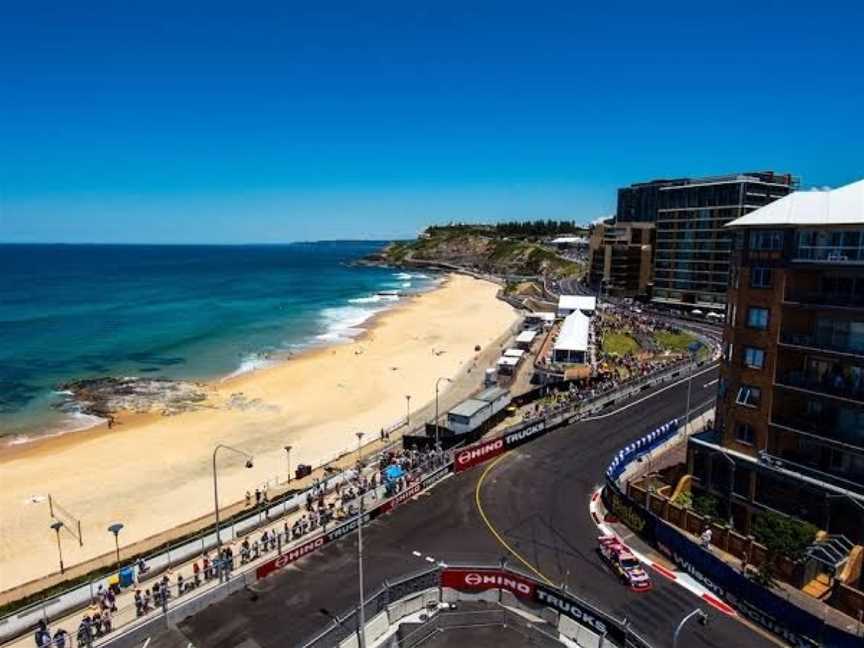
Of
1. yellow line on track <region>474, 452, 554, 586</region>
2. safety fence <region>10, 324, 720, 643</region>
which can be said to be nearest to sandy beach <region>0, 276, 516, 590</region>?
safety fence <region>10, 324, 720, 643</region>

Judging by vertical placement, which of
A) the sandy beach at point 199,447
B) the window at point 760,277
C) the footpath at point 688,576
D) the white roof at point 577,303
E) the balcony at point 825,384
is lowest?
the sandy beach at point 199,447

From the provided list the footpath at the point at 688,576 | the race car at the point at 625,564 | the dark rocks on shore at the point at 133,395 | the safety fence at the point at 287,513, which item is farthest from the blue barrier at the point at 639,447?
the dark rocks on shore at the point at 133,395

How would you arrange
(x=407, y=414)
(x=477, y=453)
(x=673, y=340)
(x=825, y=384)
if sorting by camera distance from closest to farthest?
1. (x=825, y=384)
2. (x=477, y=453)
3. (x=407, y=414)
4. (x=673, y=340)

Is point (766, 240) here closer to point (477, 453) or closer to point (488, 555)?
point (488, 555)

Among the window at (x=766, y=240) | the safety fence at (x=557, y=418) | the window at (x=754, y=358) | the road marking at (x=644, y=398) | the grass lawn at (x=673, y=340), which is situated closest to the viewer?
the window at (x=766, y=240)

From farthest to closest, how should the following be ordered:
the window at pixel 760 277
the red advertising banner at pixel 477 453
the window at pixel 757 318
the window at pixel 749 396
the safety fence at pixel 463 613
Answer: the red advertising banner at pixel 477 453 → the window at pixel 749 396 → the window at pixel 757 318 → the window at pixel 760 277 → the safety fence at pixel 463 613

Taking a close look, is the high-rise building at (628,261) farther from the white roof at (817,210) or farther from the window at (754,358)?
the white roof at (817,210)

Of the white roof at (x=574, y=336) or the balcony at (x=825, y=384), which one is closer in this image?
the balcony at (x=825, y=384)

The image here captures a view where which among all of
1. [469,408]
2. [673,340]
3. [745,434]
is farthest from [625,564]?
[673,340]
